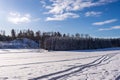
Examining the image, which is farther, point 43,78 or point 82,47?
point 82,47

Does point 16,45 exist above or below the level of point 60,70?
above

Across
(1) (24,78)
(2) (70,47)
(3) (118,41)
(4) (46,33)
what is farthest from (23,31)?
(1) (24,78)

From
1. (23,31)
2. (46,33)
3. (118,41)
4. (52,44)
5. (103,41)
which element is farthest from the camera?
(23,31)

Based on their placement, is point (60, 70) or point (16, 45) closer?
point (60, 70)

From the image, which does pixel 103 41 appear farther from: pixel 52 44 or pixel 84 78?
pixel 84 78

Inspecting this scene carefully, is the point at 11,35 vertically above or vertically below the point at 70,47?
above

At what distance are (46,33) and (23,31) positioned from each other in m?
14.7

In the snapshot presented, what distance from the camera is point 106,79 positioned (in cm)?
Result: 754

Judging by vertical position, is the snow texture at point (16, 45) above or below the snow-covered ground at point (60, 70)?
above

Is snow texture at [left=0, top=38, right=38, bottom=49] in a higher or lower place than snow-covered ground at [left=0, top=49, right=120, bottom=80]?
higher

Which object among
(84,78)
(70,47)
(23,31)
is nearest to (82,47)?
(70,47)

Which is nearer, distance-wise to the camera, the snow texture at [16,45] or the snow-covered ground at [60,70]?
the snow-covered ground at [60,70]

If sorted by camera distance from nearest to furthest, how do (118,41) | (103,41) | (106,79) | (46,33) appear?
(106,79) < (103,41) < (118,41) < (46,33)

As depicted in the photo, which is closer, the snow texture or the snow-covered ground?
the snow-covered ground
